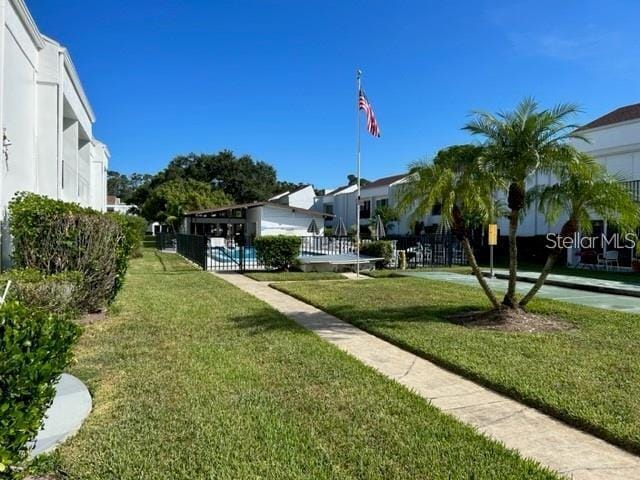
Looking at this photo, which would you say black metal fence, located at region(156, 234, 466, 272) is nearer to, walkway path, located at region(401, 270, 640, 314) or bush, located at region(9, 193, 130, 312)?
walkway path, located at region(401, 270, 640, 314)

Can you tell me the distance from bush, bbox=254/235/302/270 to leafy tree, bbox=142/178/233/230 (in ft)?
93.9

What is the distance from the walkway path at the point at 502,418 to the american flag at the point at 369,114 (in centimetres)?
993

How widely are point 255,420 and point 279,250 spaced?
14.7 m

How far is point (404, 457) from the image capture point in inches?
133

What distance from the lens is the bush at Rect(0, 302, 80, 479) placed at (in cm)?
257

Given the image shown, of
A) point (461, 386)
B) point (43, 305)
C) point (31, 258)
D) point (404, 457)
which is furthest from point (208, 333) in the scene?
point (404, 457)

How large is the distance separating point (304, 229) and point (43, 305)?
108 feet

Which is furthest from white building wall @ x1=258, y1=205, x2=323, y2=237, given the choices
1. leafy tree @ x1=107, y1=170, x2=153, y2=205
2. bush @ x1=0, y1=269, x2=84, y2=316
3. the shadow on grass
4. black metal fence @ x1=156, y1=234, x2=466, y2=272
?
leafy tree @ x1=107, y1=170, x2=153, y2=205

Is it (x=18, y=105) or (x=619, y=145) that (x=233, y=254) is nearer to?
(x=18, y=105)

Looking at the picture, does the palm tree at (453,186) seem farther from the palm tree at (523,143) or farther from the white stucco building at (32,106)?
the white stucco building at (32,106)

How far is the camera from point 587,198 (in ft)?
26.0

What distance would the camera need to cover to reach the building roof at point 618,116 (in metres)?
22.9

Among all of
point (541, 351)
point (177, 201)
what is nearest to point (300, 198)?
point (177, 201)

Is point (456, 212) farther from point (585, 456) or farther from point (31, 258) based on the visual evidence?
point (31, 258)
